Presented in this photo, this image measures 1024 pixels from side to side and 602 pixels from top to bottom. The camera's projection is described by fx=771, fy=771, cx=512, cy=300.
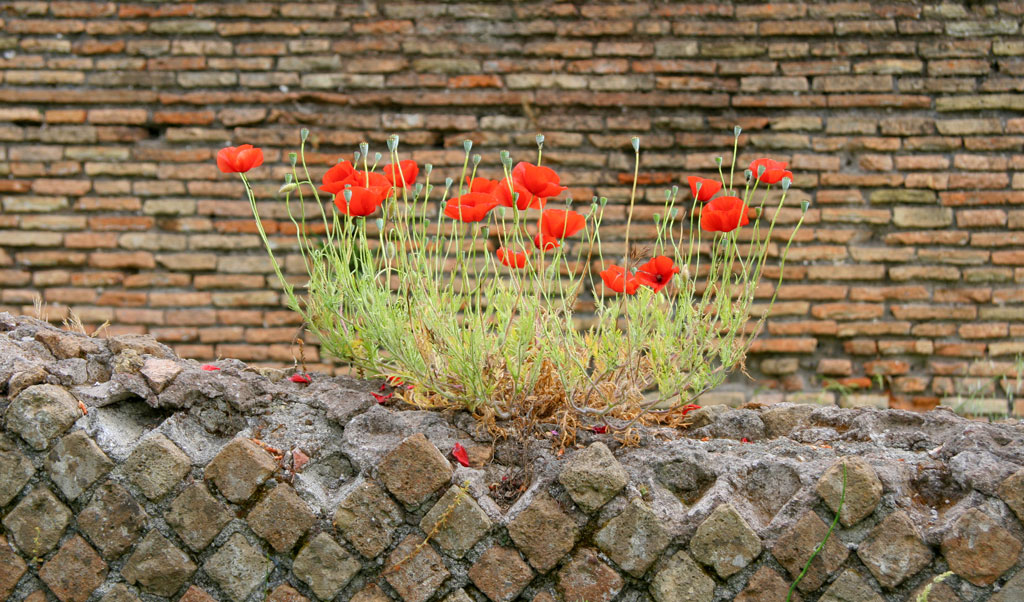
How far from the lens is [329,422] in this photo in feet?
4.87

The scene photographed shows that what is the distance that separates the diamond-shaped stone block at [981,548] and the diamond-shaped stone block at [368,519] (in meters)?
0.92

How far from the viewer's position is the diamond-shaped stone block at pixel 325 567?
1317 mm

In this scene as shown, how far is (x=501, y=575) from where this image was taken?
4.27 feet

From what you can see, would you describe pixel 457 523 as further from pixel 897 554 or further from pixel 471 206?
pixel 897 554

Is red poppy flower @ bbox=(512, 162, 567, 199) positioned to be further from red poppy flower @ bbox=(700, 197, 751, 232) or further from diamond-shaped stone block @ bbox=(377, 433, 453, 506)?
diamond-shaped stone block @ bbox=(377, 433, 453, 506)

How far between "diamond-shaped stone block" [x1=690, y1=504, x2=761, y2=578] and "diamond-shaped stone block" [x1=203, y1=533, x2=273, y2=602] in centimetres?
76

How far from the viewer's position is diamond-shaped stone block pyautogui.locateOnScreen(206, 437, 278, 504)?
4.41 ft

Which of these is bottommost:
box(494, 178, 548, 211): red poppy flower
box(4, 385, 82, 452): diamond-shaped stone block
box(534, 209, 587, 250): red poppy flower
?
box(4, 385, 82, 452): diamond-shaped stone block

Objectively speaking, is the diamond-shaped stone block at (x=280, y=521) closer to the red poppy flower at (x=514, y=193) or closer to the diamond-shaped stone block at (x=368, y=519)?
the diamond-shaped stone block at (x=368, y=519)

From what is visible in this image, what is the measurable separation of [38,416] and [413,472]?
2.24 ft

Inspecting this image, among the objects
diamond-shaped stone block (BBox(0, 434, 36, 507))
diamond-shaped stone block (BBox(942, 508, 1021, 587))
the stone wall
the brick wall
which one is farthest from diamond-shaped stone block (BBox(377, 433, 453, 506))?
the brick wall

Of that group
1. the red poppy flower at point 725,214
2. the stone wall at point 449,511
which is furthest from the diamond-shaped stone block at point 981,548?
the red poppy flower at point 725,214

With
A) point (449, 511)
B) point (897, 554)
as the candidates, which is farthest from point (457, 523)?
point (897, 554)

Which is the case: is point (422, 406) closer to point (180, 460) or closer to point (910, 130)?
point (180, 460)
